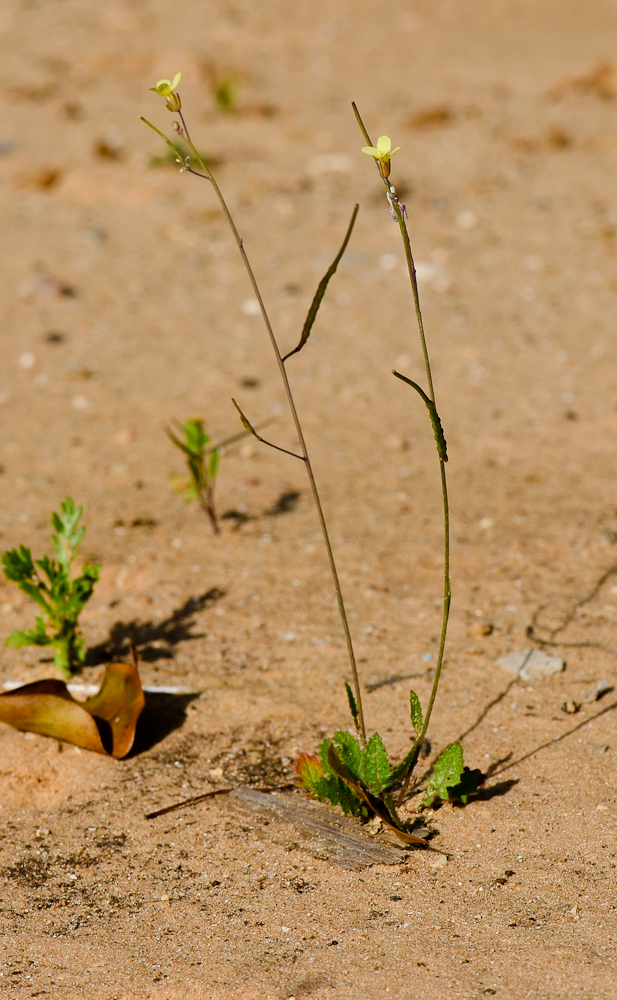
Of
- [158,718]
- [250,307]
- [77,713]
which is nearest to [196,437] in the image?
[158,718]

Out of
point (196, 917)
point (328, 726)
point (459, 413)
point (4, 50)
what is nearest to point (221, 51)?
point (4, 50)

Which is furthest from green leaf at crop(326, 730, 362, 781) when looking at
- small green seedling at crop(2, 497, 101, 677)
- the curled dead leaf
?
small green seedling at crop(2, 497, 101, 677)

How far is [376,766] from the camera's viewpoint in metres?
2.24

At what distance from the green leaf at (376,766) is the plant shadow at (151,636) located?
1006 millimetres

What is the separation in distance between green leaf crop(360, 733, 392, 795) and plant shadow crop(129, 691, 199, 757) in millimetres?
735

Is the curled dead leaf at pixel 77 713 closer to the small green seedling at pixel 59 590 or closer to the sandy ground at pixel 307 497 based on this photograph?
the sandy ground at pixel 307 497

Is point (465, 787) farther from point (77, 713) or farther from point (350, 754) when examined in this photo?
point (77, 713)

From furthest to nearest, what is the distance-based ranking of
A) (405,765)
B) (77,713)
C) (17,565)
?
1. (17,565)
2. (77,713)
3. (405,765)

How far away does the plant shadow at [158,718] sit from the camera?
2.77 m

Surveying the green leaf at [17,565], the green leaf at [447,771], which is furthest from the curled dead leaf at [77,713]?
the green leaf at [447,771]

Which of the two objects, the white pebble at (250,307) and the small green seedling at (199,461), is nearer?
the small green seedling at (199,461)

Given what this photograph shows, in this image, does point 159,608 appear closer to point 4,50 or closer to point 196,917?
point 196,917

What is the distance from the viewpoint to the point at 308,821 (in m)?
2.38

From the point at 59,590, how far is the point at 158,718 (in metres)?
0.45
